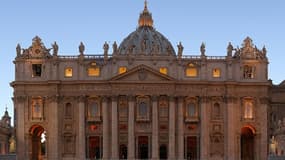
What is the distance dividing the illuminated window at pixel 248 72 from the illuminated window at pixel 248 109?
13.1 feet

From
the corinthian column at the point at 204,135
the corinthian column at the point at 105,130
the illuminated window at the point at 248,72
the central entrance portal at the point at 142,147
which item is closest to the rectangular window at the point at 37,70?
the corinthian column at the point at 105,130

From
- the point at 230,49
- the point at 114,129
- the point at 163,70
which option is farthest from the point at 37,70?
the point at 230,49

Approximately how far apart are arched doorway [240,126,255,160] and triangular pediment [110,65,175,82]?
51.1ft

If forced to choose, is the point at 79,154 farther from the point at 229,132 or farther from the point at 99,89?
the point at 229,132

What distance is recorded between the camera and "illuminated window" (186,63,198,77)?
104537 millimetres

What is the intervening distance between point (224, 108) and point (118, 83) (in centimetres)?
1623

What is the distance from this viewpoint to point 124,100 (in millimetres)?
102812

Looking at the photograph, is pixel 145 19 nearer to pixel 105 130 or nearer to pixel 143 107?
pixel 143 107

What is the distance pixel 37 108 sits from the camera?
105 metres

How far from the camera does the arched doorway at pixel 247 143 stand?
4256 inches

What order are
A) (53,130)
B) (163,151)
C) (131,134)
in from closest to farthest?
1. (131,134)
2. (53,130)
3. (163,151)

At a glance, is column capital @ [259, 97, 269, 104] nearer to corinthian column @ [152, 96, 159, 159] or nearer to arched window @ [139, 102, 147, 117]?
corinthian column @ [152, 96, 159, 159]

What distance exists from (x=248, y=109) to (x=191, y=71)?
408 inches

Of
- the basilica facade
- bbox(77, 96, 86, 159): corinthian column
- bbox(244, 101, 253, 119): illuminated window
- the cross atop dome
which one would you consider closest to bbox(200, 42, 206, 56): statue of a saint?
the basilica facade
